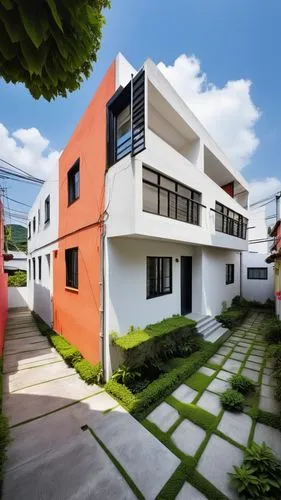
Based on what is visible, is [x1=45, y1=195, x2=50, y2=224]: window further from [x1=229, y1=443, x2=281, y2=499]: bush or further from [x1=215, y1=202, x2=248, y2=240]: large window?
[x1=229, y1=443, x2=281, y2=499]: bush

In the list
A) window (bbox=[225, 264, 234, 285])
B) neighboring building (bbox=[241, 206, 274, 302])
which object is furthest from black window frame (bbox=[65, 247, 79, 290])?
neighboring building (bbox=[241, 206, 274, 302])

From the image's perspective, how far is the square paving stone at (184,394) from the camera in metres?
4.47

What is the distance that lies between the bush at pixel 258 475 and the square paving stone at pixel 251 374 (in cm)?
258

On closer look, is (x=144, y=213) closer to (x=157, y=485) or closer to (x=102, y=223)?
A: (x=102, y=223)

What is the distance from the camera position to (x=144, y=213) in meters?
4.67

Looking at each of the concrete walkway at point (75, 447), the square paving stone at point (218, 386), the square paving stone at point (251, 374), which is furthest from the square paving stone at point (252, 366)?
the concrete walkway at point (75, 447)

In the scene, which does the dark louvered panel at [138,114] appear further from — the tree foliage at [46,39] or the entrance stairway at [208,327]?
the entrance stairway at [208,327]

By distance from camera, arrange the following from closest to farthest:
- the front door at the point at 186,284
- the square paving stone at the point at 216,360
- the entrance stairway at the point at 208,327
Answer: the square paving stone at the point at 216,360 < the entrance stairway at the point at 208,327 < the front door at the point at 186,284

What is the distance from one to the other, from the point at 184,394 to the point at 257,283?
13.1m

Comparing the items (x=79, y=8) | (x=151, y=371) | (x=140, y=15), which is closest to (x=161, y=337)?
(x=151, y=371)

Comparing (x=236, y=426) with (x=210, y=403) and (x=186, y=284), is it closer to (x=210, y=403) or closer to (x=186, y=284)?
(x=210, y=403)

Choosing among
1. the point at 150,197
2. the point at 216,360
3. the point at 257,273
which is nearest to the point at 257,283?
the point at 257,273

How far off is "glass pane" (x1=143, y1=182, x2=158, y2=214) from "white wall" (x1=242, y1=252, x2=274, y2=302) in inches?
508

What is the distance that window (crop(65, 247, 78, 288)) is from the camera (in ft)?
23.1
